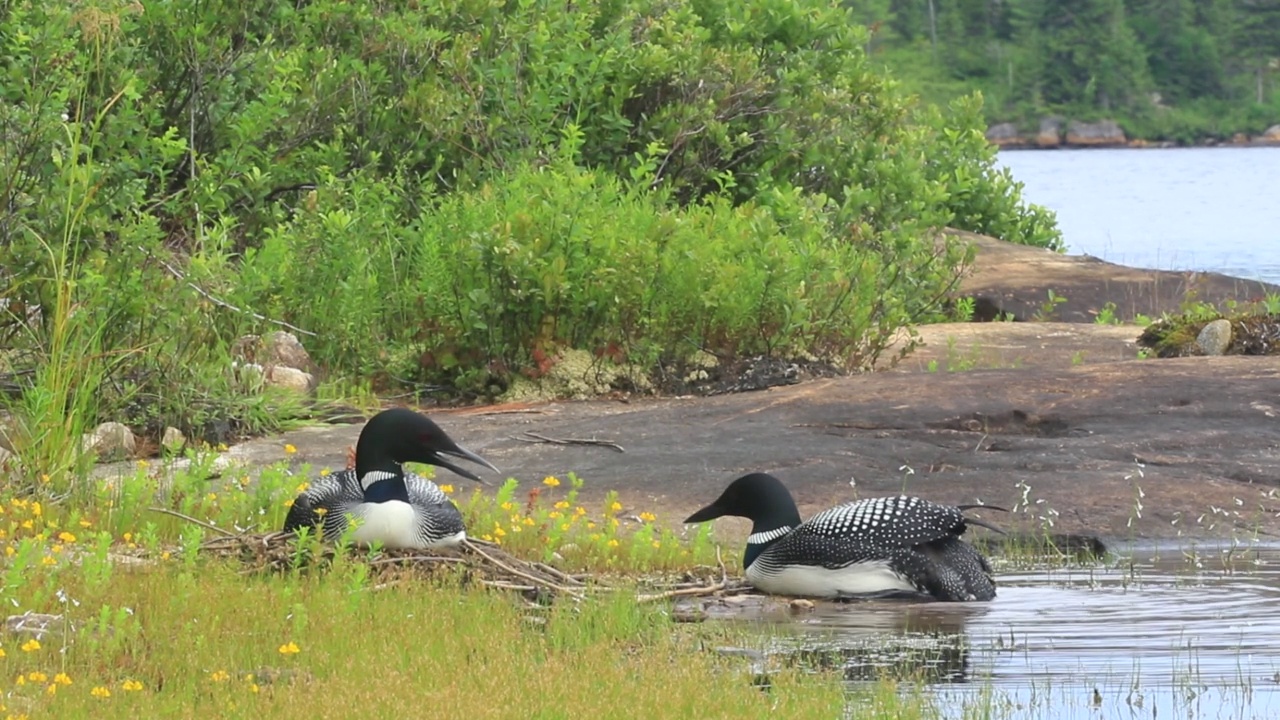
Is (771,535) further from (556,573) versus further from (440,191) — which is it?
(440,191)

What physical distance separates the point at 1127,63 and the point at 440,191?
313 ft

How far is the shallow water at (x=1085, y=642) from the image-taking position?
24.5 feet

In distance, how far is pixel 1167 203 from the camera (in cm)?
6681

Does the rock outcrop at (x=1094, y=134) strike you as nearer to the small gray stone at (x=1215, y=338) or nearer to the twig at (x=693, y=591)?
the small gray stone at (x=1215, y=338)

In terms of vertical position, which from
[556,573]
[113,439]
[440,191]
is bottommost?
[556,573]

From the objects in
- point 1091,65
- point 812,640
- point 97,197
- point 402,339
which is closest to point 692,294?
point 402,339

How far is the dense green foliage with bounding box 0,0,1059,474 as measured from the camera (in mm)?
12586

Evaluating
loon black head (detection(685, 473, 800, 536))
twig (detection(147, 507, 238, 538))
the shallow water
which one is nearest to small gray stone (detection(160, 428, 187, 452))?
twig (detection(147, 507, 238, 538))

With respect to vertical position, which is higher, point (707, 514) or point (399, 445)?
point (399, 445)

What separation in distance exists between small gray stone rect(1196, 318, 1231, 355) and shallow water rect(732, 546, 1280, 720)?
5.70m

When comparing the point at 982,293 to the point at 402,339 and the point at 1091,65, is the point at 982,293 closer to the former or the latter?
the point at 402,339

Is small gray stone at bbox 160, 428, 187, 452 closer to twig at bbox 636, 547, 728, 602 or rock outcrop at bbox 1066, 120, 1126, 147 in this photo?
twig at bbox 636, 547, 728, 602

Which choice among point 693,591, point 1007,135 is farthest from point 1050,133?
point 693,591

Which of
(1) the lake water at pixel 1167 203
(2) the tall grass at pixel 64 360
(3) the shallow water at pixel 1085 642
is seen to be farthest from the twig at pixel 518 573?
(1) the lake water at pixel 1167 203
